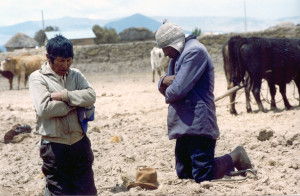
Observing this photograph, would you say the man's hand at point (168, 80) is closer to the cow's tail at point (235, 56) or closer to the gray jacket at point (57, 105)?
the gray jacket at point (57, 105)

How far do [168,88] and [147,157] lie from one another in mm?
2006

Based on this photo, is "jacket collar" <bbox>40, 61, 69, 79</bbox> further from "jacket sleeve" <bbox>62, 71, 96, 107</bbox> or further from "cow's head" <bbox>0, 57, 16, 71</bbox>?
"cow's head" <bbox>0, 57, 16, 71</bbox>

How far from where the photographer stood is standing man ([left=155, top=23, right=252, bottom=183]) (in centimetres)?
379

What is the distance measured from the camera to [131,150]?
6086 mm

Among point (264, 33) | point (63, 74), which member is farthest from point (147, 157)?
point (264, 33)

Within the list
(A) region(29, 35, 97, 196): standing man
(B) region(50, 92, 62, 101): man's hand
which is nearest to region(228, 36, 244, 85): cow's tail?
(A) region(29, 35, 97, 196): standing man

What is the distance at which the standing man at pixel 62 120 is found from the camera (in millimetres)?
3215

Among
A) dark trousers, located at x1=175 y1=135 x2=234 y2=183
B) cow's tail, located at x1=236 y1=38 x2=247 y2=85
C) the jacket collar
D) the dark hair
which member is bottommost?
dark trousers, located at x1=175 y1=135 x2=234 y2=183

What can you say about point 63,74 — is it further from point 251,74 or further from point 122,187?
point 251,74

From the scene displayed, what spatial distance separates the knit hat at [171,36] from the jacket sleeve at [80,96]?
896 millimetres

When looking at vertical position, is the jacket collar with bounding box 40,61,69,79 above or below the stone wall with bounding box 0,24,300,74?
above

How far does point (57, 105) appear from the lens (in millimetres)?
3182

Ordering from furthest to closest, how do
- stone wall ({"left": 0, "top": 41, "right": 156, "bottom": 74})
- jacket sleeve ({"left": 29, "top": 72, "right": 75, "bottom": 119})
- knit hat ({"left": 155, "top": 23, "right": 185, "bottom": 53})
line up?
stone wall ({"left": 0, "top": 41, "right": 156, "bottom": 74}) < knit hat ({"left": 155, "top": 23, "right": 185, "bottom": 53}) < jacket sleeve ({"left": 29, "top": 72, "right": 75, "bottom": 119})

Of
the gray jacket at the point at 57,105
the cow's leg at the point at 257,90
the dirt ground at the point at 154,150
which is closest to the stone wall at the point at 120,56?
the dirt ground at the point at 154,150
